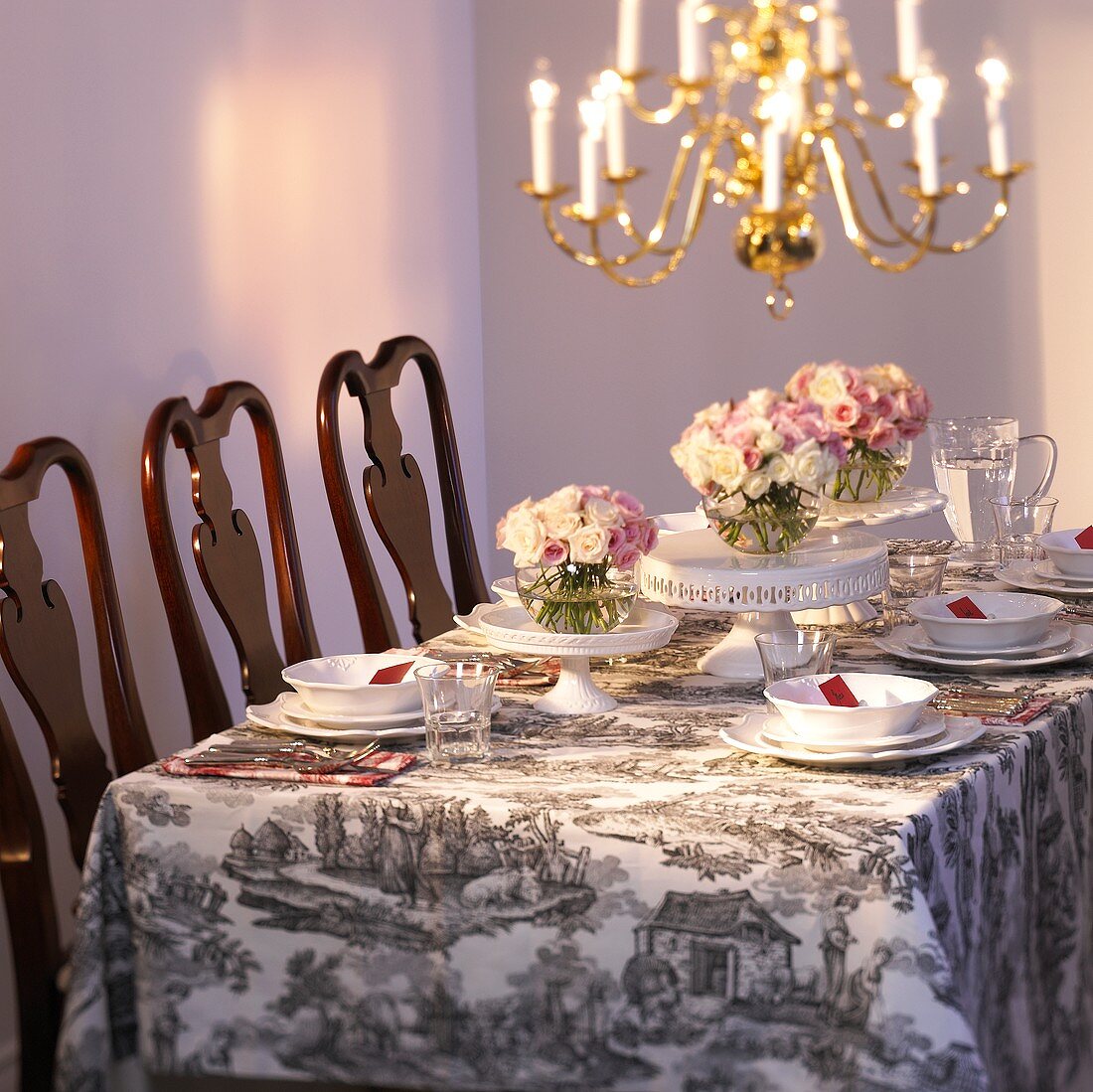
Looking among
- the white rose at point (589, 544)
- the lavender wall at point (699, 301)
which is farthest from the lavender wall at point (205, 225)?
the white rose at point (589, 544)

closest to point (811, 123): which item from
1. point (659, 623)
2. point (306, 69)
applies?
point (659, 623)

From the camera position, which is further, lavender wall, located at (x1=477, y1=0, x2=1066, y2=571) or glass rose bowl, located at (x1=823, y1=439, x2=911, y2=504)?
lavender wall, located at (x1=477, y1=0, x2=1066, y2=571)

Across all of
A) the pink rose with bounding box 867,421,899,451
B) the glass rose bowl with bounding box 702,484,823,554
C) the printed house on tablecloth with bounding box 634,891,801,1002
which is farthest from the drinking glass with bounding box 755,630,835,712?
the pink rose with bounding box 867,421,899,451

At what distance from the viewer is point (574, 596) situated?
192 cm

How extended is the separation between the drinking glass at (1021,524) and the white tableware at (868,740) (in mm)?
905

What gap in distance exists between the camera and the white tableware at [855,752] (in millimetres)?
1627

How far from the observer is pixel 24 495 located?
204 cm

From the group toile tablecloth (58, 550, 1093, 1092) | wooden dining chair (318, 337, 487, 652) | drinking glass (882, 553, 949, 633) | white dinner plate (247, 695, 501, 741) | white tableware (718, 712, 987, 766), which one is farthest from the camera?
wooden dining chair (318, 337, 487, 652)

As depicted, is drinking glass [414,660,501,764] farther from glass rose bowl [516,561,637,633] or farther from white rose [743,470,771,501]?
white rose [743,470,771,501]

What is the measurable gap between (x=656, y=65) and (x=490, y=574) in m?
1.56

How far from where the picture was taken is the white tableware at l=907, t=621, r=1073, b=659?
2.10 metres

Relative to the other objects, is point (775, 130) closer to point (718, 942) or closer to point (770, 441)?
point (770, 441)

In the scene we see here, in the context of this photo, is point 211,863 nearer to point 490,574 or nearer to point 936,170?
point 936,170

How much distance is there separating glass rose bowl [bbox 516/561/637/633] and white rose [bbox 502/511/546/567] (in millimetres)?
26
